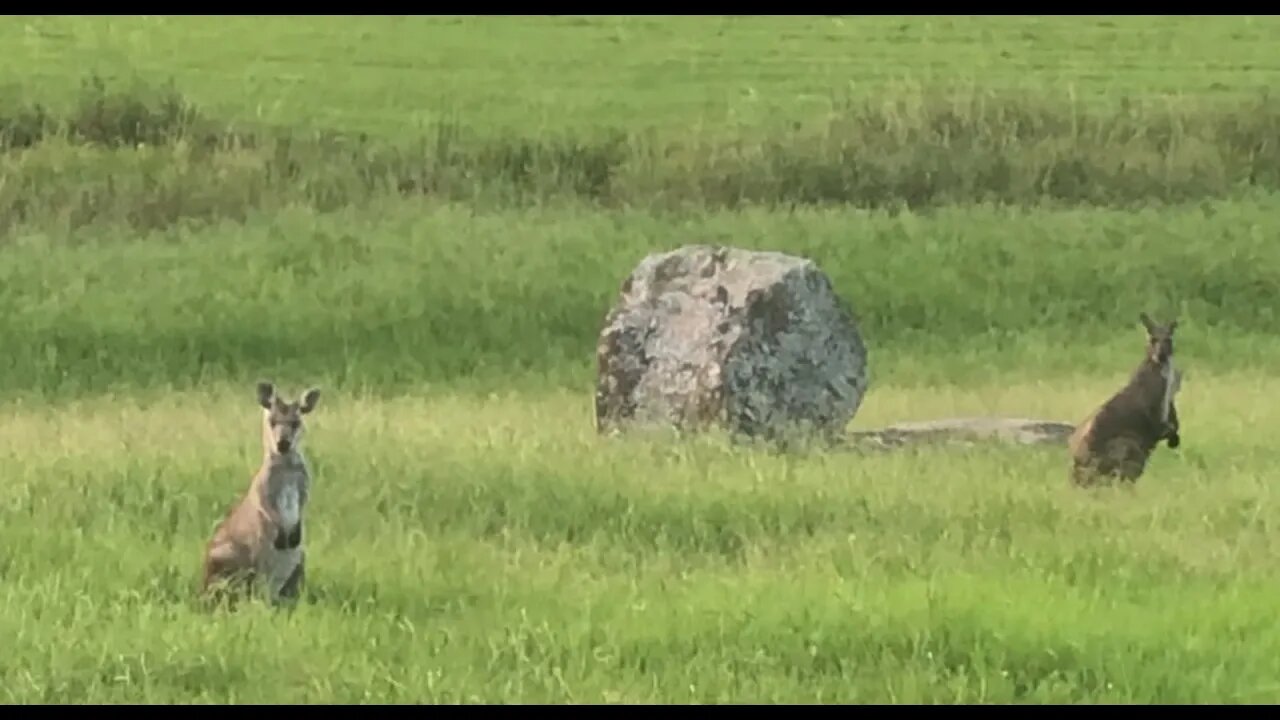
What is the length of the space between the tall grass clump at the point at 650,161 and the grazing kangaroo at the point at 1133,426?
14.1 m

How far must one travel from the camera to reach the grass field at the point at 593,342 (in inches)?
388

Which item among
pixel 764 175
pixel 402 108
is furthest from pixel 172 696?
pixel 402 108

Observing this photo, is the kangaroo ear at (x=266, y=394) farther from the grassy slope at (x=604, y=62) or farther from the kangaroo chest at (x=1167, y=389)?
the grassy slope at (x=604, y=62)

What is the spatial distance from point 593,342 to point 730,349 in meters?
7.16

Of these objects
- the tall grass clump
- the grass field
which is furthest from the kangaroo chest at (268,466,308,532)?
the tall grass clump

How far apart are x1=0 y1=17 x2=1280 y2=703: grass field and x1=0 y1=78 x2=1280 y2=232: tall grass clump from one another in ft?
0.24

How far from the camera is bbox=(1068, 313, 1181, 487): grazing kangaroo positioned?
571 inches

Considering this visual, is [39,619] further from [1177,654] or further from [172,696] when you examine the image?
[1177,654]

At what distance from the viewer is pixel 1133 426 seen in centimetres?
1475

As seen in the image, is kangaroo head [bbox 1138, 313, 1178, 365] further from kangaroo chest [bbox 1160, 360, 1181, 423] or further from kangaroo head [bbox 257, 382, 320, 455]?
kangaroo head [bbox 257, 382, 320, 455]

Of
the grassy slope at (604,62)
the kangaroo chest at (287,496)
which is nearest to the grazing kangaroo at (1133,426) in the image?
the kangaroo chest at (287,496)

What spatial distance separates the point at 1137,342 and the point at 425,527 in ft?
44.3

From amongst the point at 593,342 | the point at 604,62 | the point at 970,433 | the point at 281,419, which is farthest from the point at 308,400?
the point at 604,62

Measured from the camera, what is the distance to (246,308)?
24.2m
